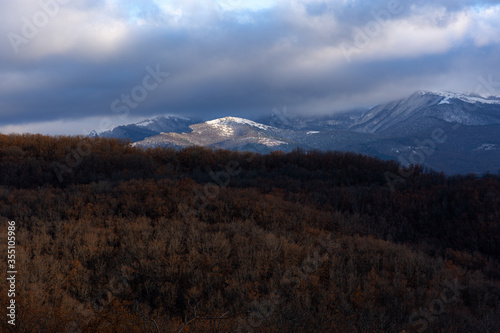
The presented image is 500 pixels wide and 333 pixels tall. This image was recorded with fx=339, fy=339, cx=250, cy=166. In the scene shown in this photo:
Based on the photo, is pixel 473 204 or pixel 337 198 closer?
pixel 473 204

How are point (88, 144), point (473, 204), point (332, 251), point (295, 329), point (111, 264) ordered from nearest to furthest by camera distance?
1. point (295, 329)
2. point (111, 264)
3. point (332, 251)
4. point (473, 204)
5. point (88, 144)

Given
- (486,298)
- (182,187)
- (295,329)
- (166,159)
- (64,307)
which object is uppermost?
(166,159)

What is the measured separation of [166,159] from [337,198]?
1092cm

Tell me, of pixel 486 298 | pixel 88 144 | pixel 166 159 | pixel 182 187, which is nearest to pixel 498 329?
pixel 486 298

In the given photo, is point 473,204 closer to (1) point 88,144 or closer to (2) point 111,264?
(2) point 111,264

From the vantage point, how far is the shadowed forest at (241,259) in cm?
543

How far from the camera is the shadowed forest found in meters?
5.43

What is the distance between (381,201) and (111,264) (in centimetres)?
1238

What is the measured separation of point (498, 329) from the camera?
18.7ft

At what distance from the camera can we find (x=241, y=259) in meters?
7.40

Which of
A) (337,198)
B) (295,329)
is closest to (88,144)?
(337,198)

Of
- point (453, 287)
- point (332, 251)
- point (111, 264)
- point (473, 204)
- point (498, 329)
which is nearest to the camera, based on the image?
point (498, 329)

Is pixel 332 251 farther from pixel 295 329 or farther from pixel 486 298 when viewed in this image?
pixel 295 329

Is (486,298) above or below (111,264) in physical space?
below
